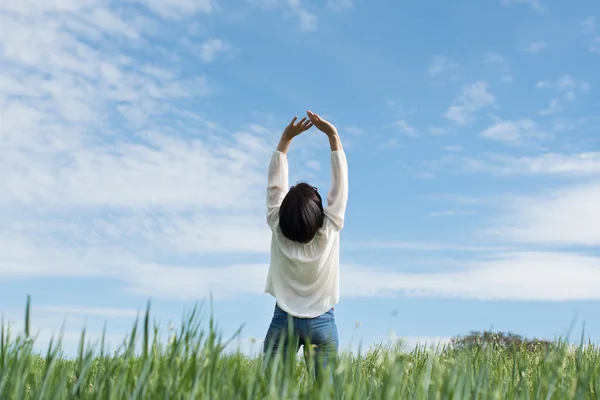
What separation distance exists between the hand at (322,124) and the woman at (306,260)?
0.21 m

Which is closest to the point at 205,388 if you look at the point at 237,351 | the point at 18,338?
the point at 237,351

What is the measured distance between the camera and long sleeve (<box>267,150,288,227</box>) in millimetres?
5004

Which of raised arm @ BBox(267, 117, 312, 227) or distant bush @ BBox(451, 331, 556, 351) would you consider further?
raised arm @ BBox(267, 117, 312, 227)

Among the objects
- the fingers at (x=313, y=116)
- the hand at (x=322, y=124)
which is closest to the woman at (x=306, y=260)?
the hand at (x=322, y=124)

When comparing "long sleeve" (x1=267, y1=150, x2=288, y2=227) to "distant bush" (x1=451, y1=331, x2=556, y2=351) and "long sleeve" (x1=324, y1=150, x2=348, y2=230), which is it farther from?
"distant bush" (x1=451, y1=331, x2=556, y2=351)

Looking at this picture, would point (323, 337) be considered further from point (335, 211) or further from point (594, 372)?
point (594, 372)

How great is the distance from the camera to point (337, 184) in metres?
4.94

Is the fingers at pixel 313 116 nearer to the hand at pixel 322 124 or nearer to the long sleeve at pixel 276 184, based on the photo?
the hand at pixel 322 124

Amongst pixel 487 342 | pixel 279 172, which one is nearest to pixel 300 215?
pixel 279 172

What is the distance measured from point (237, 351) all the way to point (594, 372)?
2.28 m

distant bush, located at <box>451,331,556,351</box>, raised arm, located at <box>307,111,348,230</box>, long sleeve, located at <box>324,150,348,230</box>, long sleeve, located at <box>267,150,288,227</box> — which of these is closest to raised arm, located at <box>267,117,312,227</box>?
long sleeve, located at <box>267,150,288,227</box>

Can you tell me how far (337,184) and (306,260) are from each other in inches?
25.3

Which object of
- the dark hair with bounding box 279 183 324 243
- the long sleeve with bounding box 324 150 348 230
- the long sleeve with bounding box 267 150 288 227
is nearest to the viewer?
the dark hair with bounding box 279 183 324 243

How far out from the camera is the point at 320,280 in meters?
4.84
